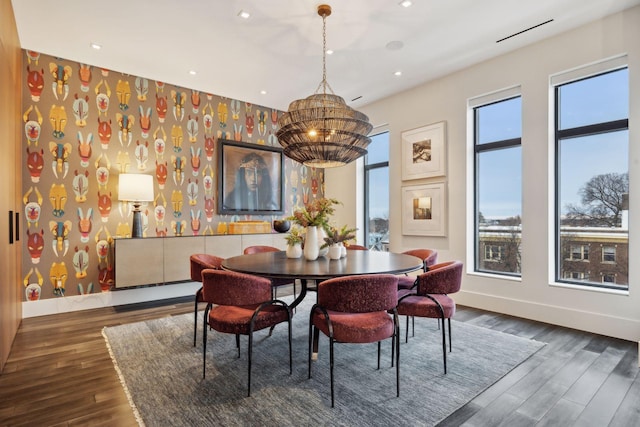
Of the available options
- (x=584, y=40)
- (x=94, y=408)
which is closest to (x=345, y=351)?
(x=94, y=408)

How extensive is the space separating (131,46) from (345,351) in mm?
4049

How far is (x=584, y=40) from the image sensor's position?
3.54 m

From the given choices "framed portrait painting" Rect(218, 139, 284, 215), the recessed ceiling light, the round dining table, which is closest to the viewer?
the round dining table

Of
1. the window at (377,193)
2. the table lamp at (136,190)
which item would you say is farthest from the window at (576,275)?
the table lamp at (136,190)

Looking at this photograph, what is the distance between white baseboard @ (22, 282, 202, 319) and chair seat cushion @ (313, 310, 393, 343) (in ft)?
11.2

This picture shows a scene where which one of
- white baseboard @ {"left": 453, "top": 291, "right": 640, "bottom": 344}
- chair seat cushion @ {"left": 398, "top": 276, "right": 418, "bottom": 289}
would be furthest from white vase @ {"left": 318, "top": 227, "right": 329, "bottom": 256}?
white baseboard @ {"left": 453, "top": 291, "right": 640, "bottom": 344}

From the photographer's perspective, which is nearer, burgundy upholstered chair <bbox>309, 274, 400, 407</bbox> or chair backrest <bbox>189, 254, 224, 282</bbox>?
burgundy upholstered chair <bbox>309, 274, 400, 407</bbox>

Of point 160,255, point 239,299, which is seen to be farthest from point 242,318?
point 160,255

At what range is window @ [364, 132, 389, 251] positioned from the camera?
591 cm

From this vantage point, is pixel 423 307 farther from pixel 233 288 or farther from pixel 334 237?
pixel 233 288

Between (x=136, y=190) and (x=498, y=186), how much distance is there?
4700mm

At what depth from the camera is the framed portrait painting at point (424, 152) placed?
4844 mm

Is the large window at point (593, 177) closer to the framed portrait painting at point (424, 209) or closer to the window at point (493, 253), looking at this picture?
the window at point (493, 253)

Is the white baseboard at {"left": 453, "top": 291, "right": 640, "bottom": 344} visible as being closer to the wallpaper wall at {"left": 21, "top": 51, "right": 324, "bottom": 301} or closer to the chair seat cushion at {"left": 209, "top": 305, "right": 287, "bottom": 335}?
the chair seat cushion at {"left": 209, "top": 305, "right": 287, "bottom": 335}
